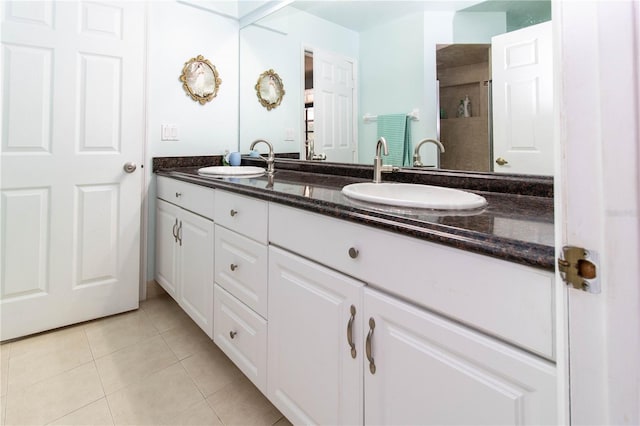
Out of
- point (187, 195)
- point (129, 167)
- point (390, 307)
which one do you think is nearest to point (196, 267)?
point (187, 195)

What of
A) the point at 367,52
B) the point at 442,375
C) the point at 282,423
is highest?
the point at 367,52

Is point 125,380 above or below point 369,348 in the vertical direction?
below

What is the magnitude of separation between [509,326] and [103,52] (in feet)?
7.71

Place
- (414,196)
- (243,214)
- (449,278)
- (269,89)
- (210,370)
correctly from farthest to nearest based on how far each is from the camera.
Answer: (269,89)
(210,370)
(243,214)
(414,196)
(449,278)

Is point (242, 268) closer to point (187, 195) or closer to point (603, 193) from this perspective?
point (187, 195)

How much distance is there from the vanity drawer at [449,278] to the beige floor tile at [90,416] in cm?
105

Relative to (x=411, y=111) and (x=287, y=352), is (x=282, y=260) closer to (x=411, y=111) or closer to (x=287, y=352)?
(x=287, y=352)

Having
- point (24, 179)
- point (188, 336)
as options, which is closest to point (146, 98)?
point (24, 179)

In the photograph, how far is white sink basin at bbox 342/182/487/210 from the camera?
0.89m

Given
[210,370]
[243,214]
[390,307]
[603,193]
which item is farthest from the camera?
[210,370]

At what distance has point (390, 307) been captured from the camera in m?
0.82

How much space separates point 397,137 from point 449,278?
95cm

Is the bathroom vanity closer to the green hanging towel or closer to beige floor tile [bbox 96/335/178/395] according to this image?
the green hanging towel

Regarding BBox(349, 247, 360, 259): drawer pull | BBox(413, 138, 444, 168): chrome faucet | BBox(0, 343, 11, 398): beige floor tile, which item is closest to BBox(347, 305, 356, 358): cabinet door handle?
BBox(349, 247, 360, 259): drawer pull
